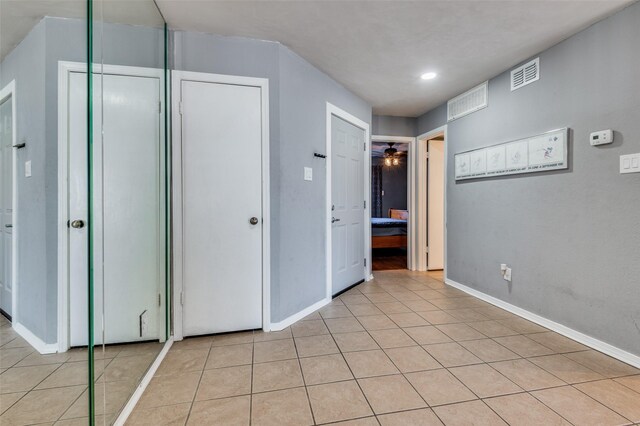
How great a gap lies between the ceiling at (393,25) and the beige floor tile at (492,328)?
2333 mm

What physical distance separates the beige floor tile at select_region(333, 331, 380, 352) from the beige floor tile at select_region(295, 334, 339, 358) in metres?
0.06

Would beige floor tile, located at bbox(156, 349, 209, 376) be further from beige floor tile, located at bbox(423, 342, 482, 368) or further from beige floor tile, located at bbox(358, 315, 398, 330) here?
beige floor tile, located at bbox(423, 342, 482, 368)

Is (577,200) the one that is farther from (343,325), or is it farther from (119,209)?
(119,209)

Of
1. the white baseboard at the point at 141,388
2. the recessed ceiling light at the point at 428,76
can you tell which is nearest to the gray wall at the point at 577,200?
the recessed ceiling light at the point at 428,76

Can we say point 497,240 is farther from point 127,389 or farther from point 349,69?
point 127,389

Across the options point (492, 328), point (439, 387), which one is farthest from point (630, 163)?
point (439, 387)

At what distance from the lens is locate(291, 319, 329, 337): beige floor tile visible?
232 cm

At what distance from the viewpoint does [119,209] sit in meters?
1.52

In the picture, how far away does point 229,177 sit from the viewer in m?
2.26

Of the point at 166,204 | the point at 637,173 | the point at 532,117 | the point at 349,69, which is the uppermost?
the point at 349,69

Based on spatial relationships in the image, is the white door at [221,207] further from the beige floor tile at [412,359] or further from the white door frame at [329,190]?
the beige floor tile at [412,359]

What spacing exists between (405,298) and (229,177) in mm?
2234

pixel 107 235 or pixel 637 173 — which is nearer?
pixel 107 235

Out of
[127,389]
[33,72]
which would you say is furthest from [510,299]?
[33,72]
